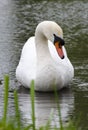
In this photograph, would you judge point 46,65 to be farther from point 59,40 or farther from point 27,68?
point 59,40

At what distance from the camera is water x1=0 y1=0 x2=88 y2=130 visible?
6672 mm

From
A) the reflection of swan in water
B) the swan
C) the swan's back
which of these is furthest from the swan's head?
the reflection of swan in water

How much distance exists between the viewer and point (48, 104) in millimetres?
6973

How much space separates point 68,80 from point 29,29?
16.7 ft

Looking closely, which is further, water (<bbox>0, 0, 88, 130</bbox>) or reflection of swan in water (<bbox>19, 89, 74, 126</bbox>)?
water (<bbox>0, 0, 88, 130</bbox>)

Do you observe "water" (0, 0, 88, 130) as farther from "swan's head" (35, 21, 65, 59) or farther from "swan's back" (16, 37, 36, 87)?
"swan's head" (35, 21, 65, 59)

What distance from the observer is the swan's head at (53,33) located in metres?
7.53

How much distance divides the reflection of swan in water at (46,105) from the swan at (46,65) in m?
0.17

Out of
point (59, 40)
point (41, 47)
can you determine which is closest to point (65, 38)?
point (41, 47)

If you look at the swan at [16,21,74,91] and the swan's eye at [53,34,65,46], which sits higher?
the swan's eye at [53,34,65,46]

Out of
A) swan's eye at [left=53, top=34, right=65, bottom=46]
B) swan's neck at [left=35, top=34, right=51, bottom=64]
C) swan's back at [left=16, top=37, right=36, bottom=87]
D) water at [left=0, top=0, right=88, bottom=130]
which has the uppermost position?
swan's eye at [left=53, top=34, right=65, bottom=46]

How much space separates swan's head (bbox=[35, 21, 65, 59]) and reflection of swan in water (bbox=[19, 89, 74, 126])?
61 cm

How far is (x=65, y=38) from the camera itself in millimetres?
11320

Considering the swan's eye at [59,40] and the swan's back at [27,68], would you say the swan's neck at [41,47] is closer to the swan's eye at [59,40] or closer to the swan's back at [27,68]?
the swan's back at [27,68]
